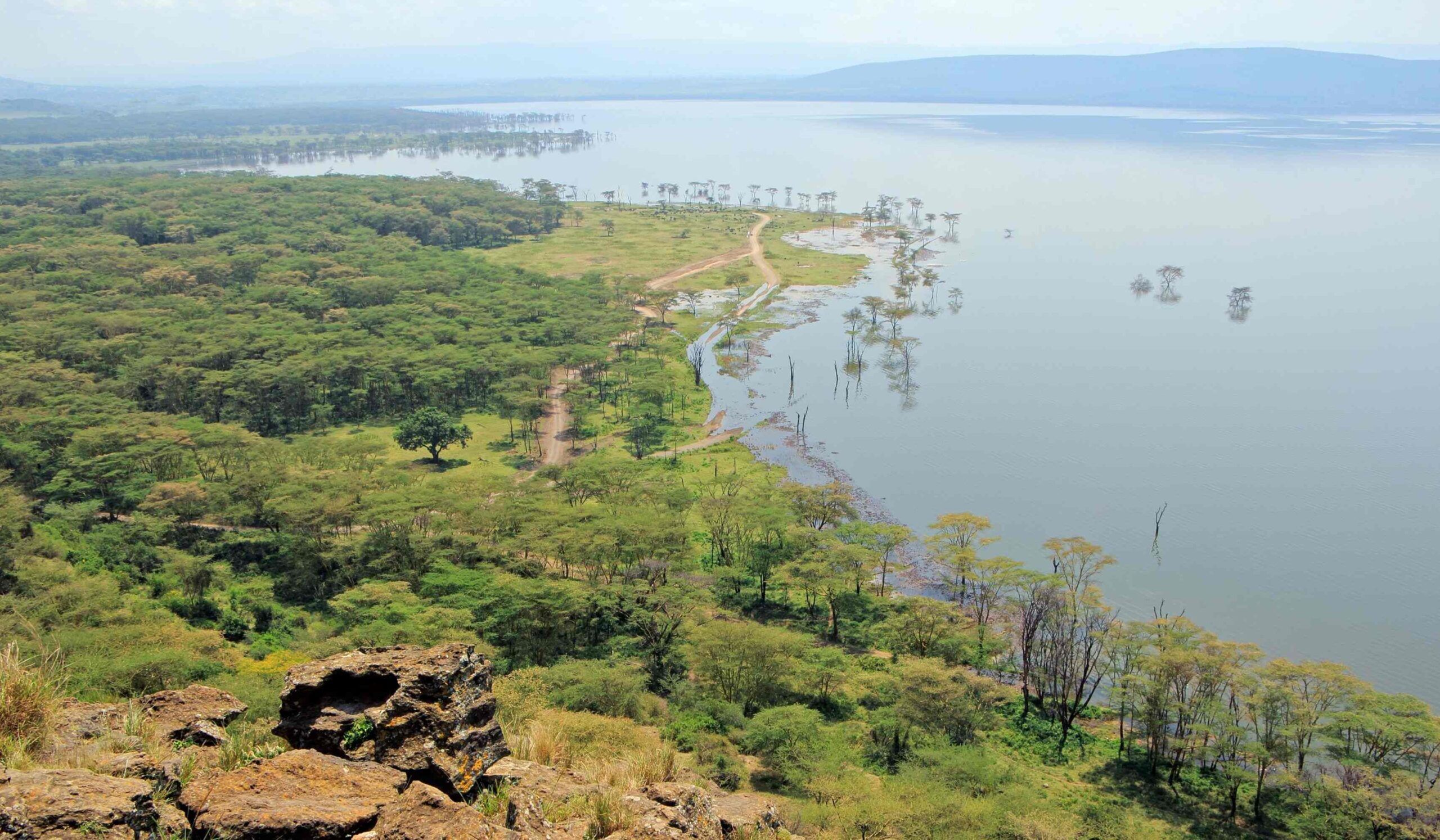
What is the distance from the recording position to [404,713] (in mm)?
10969

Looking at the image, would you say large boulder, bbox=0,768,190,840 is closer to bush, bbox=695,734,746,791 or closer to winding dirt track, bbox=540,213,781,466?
bush, bbox=695,734,746,791

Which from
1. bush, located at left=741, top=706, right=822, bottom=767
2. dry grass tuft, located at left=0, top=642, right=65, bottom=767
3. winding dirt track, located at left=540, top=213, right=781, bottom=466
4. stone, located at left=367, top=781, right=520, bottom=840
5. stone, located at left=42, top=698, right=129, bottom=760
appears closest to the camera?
stone, located at left=367, top=781, right=520, bottom=840

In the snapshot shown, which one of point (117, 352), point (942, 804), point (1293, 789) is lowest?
point (1293, 789)

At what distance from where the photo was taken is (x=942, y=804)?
66.4ft

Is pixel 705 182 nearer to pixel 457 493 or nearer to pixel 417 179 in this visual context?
pixel 417 179

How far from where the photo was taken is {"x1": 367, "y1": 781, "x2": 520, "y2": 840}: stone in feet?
28.4

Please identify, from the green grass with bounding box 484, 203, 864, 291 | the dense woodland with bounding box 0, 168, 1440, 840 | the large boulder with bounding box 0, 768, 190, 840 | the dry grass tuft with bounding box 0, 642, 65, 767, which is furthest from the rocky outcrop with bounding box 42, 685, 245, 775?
the green grass with bounding box 484, 203, 864, 291

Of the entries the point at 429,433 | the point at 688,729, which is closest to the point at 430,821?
the point at 688,729

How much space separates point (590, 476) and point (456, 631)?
14.3 meters

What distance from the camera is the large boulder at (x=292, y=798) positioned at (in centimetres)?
827

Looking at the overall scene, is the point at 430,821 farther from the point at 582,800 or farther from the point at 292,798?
the point at 582,800

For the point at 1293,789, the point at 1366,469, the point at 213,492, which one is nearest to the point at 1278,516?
the point at 1366,469

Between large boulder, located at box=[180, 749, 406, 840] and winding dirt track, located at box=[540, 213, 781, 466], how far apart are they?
40.2 metres

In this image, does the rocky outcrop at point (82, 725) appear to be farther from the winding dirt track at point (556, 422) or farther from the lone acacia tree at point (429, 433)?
the lone acacia tree at point (429, 433)
